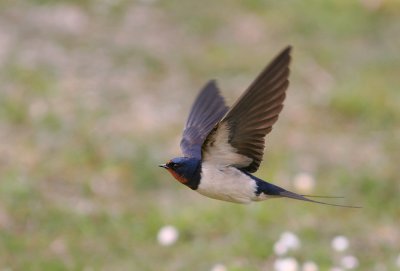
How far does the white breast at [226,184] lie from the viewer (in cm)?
343

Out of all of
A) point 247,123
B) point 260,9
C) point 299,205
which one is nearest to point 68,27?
point 260,9

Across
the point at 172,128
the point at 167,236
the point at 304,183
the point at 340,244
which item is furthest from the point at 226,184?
the point at 172,128

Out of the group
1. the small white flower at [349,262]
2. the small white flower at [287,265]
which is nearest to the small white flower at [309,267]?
the small white flower at [287,265]

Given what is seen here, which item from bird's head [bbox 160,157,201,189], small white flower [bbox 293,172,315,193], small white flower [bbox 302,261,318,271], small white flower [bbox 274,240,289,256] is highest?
small white flower [bbox 293,172,315,193]

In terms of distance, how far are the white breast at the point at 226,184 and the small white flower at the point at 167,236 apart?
156cm

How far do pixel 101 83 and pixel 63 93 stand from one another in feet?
1.18

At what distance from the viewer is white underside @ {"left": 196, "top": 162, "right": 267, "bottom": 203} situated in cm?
343

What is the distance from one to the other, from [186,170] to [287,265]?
1277 mm

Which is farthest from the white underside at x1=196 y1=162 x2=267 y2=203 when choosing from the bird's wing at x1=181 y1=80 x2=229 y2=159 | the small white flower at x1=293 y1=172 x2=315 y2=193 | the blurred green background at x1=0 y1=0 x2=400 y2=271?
the small white flower at x1=293 y1=172 x2=315 y2=193

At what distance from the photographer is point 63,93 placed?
6.41 m

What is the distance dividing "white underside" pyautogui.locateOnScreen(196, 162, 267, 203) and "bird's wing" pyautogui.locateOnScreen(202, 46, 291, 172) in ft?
0.10

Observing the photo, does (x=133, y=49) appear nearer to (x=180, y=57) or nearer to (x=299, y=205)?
(x=180, y=57)

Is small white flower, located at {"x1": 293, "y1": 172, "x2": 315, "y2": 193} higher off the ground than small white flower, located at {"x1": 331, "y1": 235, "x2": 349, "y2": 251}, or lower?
higher

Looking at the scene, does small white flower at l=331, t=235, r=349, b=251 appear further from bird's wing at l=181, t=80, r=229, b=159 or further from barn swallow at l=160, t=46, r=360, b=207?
barn swallow at l=160, t=46, r=360, b=207
